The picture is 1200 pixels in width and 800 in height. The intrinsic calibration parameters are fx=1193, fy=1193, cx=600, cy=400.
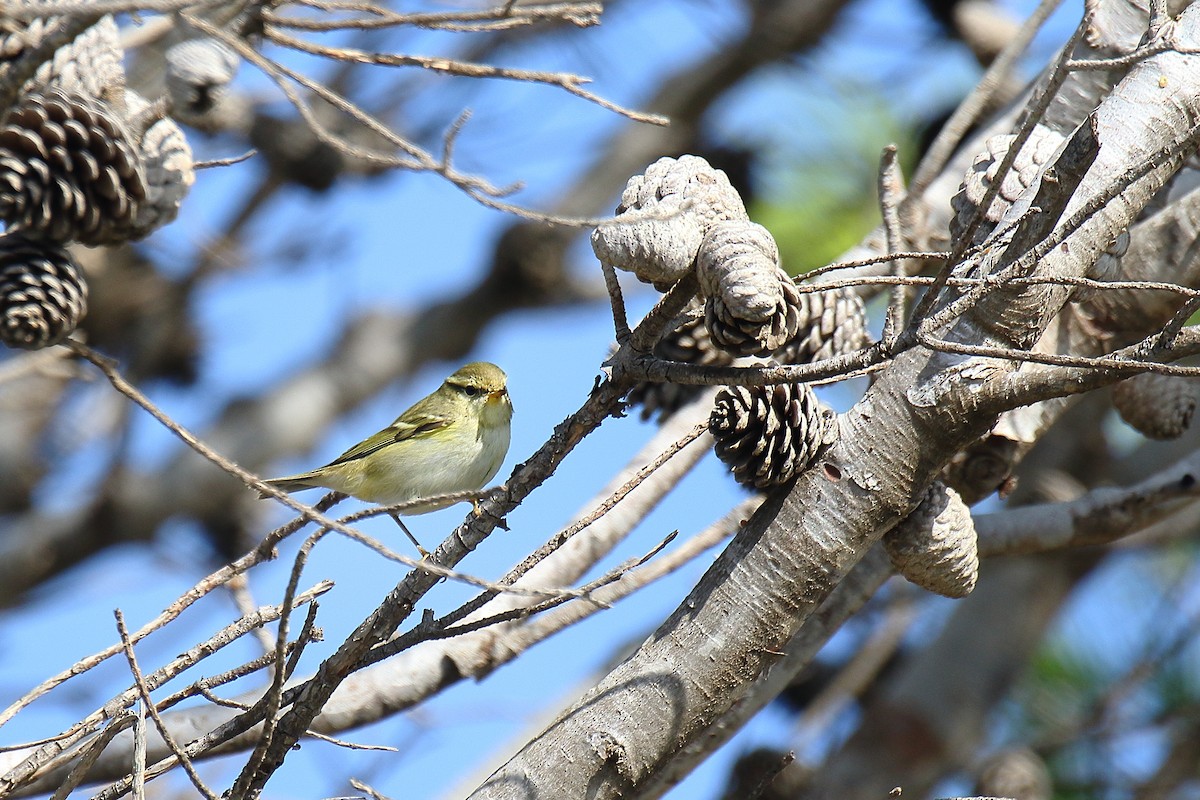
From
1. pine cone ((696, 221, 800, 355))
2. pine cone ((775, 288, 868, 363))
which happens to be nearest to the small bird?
pine cone ((775, 288, 868, 363))

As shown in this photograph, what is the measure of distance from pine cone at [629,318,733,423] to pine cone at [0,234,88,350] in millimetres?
1160

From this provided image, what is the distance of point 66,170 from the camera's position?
206cm

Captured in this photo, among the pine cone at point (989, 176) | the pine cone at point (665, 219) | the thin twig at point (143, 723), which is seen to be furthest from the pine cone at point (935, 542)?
the thin twig at point (143, 723)

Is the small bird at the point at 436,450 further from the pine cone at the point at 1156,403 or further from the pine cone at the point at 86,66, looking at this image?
the pine cone at the point at 1156,403

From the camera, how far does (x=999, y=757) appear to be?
4.27 meters

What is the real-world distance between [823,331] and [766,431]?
79cm

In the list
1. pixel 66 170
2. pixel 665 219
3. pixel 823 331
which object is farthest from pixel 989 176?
pixel 66 170

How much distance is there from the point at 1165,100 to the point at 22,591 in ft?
14.6

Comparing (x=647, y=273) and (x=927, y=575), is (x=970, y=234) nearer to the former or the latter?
(x=647, y=273)

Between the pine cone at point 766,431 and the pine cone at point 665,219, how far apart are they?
219 mm

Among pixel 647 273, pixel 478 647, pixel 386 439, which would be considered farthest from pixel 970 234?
pixel 386 439

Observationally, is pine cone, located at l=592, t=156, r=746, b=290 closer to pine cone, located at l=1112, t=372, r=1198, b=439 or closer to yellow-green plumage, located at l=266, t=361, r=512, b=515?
pine cone, located at l=1112, t=372, r=1198, b=439

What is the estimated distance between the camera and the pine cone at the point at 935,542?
6.57 ft

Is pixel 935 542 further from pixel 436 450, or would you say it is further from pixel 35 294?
pixel 436 450
